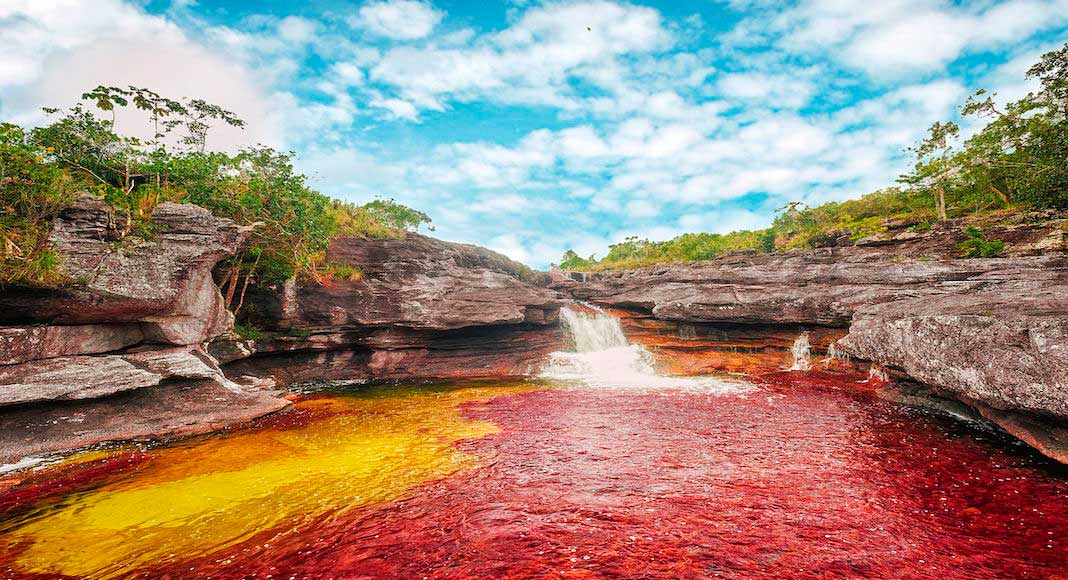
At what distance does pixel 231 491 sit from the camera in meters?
7.61

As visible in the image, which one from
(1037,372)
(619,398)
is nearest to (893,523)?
(1037,372)

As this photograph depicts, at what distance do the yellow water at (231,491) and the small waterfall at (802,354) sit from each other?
18.3 m

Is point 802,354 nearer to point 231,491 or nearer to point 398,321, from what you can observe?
point 398,321

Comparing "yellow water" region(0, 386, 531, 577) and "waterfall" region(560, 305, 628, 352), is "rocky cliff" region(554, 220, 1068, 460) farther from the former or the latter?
"yellow water" region(0, 386, 531, 577)

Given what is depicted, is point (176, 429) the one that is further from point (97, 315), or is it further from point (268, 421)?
point (97, 315)

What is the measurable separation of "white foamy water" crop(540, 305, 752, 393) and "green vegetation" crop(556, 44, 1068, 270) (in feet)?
47.0

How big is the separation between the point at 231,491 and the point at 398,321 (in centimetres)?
1603

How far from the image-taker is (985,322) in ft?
30.7

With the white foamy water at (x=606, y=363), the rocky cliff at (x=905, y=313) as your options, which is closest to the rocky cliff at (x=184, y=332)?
the white foamy water at (x=606, y=363)

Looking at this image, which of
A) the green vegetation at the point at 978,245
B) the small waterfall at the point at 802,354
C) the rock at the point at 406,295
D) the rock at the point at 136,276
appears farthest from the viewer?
the rock at the point at 406,295

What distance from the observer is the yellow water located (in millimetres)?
5699

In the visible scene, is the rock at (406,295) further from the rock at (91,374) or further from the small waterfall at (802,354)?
the small waterfall at (802,354)

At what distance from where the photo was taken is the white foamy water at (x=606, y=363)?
19734 millimetres

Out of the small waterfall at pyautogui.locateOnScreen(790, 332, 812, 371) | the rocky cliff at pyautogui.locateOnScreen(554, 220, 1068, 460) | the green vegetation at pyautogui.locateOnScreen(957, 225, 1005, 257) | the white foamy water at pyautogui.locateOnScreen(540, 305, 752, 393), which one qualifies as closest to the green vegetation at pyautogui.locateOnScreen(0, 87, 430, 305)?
the white foamy water at pyautogui.locateOnScreen(540, 305, 752, 393)
